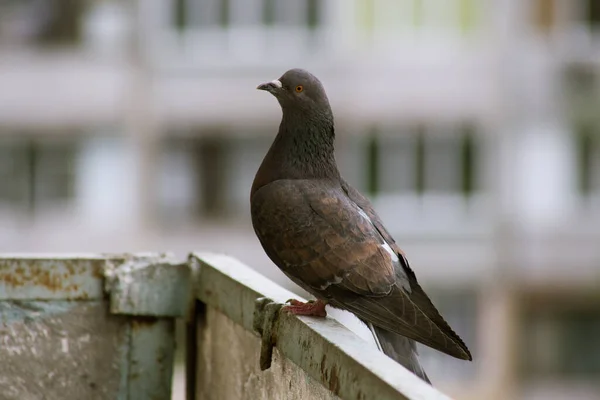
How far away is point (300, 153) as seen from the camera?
4742mm

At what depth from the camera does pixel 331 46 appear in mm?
20203

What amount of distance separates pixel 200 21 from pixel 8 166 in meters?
3.79

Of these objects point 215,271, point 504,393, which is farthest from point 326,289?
point 504,393

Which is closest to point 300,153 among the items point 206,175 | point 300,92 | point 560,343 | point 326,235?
point 300,92

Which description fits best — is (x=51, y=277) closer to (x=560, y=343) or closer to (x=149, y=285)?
(x=149, y=285)

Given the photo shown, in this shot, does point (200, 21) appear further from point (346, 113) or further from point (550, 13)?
point (550, 13)

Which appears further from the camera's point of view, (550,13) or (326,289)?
(550,13)

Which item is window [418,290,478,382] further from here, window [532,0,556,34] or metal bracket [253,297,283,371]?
metal bracket [253,297,283,371]

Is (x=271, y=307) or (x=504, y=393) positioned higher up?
(x=271, y=307)

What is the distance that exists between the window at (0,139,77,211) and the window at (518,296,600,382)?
7.83m

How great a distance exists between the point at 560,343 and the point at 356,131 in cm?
498

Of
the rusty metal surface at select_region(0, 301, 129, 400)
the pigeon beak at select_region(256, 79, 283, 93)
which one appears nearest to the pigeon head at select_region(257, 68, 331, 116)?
the pigeon beak at select_region(256, 79, 283, 93)

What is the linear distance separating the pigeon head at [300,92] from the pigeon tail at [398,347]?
93cm

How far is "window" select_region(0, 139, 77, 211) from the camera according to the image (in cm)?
2033
